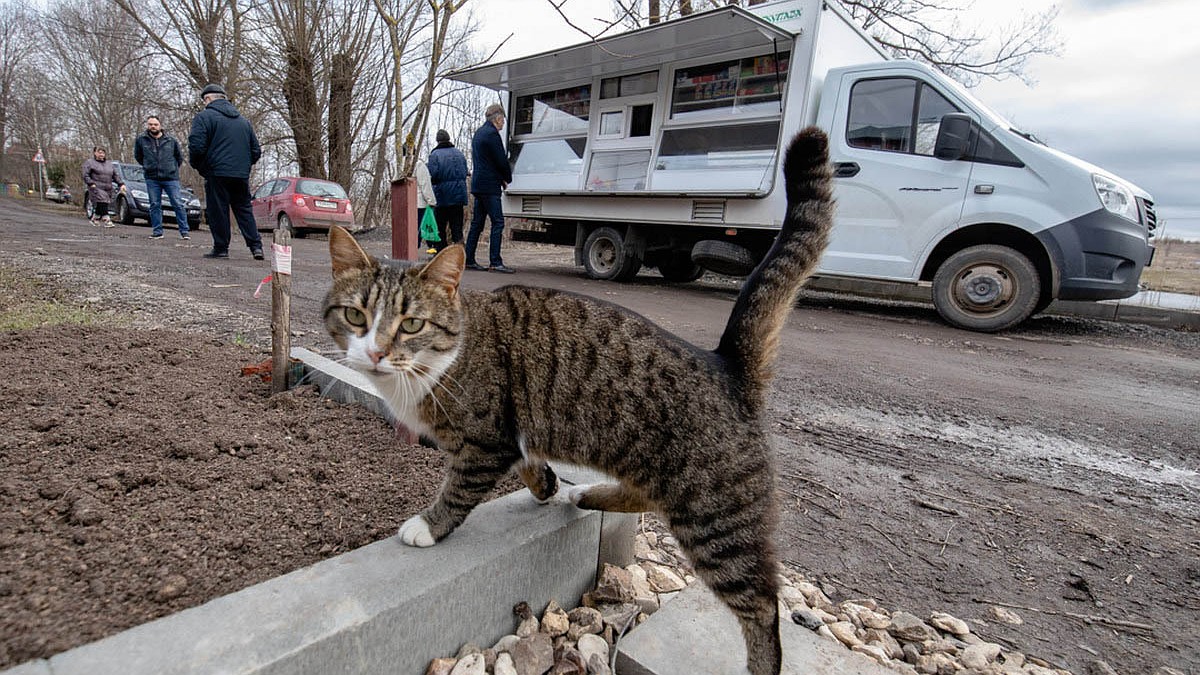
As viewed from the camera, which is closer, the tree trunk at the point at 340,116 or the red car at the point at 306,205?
the red car at the point at 306,205

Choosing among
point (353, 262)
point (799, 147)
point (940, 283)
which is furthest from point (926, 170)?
point (353, 262)

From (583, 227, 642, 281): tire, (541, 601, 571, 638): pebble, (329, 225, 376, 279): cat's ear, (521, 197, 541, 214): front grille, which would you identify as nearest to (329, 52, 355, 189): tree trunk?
(521, 197, 541, 214): front grille

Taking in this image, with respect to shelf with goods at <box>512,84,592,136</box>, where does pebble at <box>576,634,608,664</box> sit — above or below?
below

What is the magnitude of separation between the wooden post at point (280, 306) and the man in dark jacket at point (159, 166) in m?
11.9

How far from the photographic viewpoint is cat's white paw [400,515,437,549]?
1658mm

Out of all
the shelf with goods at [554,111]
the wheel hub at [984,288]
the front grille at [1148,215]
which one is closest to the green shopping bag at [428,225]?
the shelf with goods at [554,111]

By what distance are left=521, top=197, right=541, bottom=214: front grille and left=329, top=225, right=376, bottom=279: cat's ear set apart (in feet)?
27.6

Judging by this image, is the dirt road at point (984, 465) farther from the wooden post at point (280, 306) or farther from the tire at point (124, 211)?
the tire at point (124, 211)

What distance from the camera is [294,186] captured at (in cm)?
1630

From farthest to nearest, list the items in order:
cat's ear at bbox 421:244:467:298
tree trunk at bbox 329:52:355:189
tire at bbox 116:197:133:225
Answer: tree trunk at bbox 329:52:355:189 → tire at bbox 116:197:133:225 → cat's ear at bbox 421:244:467:298

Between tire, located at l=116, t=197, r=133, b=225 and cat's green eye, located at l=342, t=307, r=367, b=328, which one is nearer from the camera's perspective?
cat's green eye, located at l=342, t=307, r=367, b=328

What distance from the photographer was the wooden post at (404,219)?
2593mm

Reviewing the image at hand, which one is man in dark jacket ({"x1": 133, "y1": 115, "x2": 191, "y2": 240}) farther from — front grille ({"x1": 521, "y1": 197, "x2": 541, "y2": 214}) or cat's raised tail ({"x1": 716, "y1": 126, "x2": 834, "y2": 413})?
cat's raised tail ({"x1": 716, "y1": 126, "x2": 834, "y2": 413})

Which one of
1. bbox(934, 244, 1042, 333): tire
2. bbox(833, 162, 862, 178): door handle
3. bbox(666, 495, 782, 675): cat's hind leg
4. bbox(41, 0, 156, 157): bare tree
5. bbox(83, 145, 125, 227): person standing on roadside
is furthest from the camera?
bbox(41, 0, 156, 157): bare tree
